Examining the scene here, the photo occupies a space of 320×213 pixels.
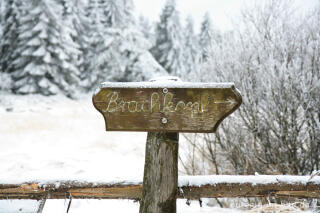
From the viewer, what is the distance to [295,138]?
358cm

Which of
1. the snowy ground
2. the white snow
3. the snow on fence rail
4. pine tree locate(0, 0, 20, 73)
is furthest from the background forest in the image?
the white snow

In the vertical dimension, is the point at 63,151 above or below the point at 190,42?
below

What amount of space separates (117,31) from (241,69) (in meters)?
16.0

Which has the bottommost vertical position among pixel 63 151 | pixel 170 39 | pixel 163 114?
pixel 163 114

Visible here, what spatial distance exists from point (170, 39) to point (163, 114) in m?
24.4

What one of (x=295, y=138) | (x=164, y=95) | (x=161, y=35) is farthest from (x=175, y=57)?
(x=164, y=95)

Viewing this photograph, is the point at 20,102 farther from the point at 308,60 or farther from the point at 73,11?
the point at 308,60

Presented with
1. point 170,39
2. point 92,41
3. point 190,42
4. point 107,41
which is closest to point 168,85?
point 107,41

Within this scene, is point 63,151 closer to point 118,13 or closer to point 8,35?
point 8,35

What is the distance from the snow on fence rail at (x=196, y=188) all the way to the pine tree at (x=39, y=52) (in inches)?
590

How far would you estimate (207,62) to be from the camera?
5910 millimetres

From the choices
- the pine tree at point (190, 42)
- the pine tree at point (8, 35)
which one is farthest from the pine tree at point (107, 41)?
the pine tree at point (190, 42)

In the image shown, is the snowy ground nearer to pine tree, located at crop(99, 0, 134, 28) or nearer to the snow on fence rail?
the snow on fence rail

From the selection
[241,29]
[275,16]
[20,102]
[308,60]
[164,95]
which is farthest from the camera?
[20,102]
